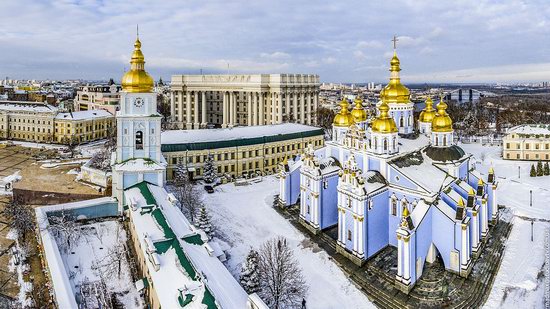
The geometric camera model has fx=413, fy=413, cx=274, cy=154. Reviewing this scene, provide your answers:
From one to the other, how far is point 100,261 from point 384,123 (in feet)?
51.2

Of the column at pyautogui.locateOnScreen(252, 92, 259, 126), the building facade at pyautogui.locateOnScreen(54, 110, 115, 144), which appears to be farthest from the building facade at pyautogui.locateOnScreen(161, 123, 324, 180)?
the column at pyautogui.locateOnScreen(252, 92, 259, 126)

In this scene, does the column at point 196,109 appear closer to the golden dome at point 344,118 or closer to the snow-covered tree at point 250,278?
the golden dome at point 344,118

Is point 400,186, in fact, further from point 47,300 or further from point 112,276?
point 47,300

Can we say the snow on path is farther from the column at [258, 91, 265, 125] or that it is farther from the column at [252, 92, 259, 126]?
the column at [252, 92, 259, 126]

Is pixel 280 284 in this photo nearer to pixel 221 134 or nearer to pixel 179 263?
pixel 179 263

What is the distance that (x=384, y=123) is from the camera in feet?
73.6

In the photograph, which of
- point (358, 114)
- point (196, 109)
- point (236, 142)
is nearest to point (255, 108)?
point (196, 109)

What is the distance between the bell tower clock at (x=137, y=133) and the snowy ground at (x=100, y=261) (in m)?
2.84

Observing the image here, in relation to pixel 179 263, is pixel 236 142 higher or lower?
higher

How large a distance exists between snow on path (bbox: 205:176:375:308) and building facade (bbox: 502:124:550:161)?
26.7 m

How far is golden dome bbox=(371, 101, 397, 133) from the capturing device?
73.3ft

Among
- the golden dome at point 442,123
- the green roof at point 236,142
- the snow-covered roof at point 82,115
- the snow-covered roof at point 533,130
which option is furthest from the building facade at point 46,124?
the snow-covered roof at point 533,130

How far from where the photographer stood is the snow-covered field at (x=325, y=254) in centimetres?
1756

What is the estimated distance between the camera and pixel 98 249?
1905cm
